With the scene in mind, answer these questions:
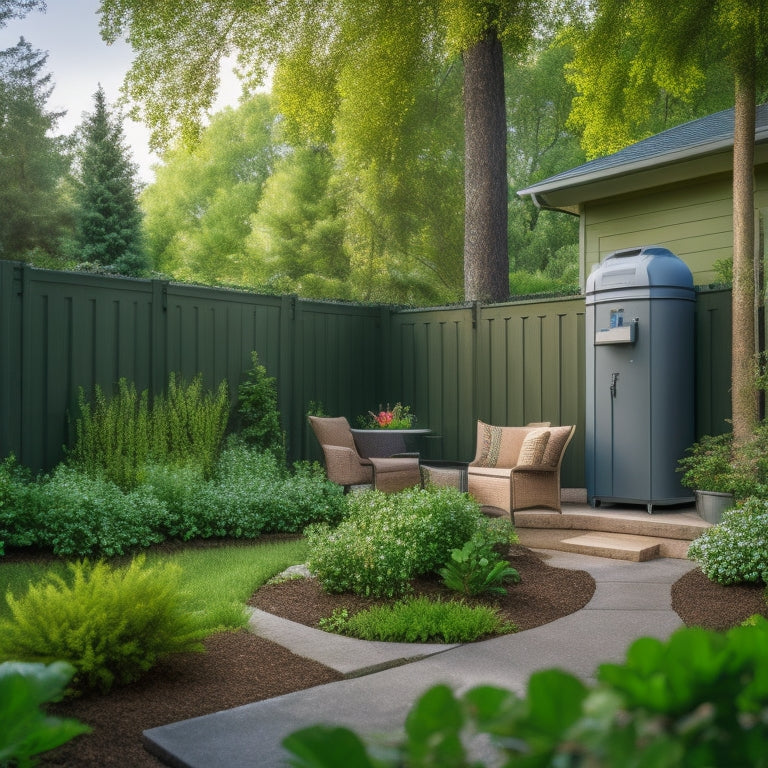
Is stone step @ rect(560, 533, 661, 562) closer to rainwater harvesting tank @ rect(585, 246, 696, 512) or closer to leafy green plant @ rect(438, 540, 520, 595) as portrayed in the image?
rainwater harvesting tank @ rect(585, 246, 696, 512)

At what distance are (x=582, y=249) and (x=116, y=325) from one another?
5193 millimetres

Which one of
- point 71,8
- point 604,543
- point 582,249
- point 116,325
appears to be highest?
point 71,8

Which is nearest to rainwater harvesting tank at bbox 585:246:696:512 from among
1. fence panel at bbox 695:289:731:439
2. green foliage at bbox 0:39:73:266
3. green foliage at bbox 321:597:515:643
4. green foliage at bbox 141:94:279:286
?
fence panel at bbox 695:289:731:439

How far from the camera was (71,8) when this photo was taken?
1572cm

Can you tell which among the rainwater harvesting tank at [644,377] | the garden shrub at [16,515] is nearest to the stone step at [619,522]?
the rainwater harvesting tank at [644,377]

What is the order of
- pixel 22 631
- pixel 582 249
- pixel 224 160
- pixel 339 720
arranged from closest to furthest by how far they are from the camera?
1. pixel 339 720
2. pixel 22 631
3. pixel 582 249
4. pixel 224 160

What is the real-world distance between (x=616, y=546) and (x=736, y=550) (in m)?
1.31

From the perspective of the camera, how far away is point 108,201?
20.4m

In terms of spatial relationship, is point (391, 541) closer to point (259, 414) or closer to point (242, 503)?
point (242, 503)

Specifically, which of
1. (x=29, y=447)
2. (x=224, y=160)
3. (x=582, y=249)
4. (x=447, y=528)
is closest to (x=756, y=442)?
(x=447, y=528)

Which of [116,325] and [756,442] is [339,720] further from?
[116,325]

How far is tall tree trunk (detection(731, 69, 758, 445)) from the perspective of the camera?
6.10 meters

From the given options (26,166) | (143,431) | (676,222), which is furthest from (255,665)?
(26,166)

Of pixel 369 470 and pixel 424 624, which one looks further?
pixel 369 470
